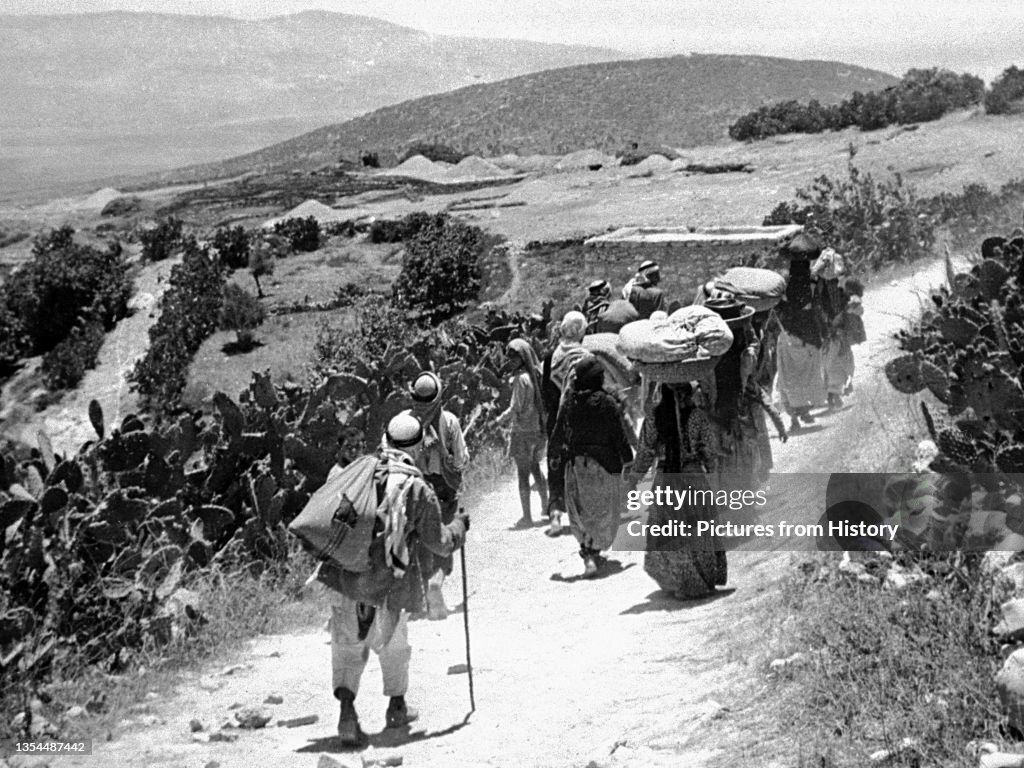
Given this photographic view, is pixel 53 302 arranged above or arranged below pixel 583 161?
below

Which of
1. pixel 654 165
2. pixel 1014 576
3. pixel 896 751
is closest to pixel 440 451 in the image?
pixel 1014 576

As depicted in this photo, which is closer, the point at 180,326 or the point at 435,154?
the point at 180,326

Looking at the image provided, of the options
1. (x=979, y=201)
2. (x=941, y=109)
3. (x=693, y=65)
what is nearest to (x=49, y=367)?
(x=979, y=201)

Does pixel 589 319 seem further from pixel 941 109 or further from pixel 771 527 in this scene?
pixel 941 109

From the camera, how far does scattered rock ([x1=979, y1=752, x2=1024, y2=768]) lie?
4.34 meters

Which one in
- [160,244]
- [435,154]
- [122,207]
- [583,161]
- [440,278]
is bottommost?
[122,207]

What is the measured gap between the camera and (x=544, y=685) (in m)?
6.80

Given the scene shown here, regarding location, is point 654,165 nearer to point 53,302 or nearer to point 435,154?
point 53,302

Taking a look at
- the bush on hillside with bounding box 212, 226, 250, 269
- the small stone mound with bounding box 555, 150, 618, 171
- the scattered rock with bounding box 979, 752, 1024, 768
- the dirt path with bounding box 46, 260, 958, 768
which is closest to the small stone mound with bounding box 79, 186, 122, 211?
the small stone mound with bounding box 555, 150, 618, 171

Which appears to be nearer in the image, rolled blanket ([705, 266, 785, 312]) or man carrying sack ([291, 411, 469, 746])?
man carrying sack ([291, 411, 469, 746])

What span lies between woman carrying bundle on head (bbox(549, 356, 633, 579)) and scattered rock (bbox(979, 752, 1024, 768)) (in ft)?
15.1

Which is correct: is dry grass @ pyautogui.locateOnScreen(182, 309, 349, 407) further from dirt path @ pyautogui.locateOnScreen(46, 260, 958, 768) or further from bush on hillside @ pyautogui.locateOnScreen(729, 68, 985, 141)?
dirt path @ pyautogui.locateOnScreen(46, 260, 958, 768)

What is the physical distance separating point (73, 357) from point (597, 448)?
112 feet

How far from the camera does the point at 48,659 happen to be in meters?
7.50
